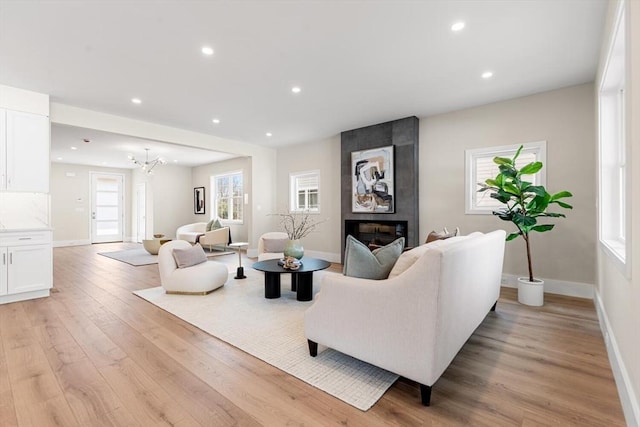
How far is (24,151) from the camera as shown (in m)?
3.96

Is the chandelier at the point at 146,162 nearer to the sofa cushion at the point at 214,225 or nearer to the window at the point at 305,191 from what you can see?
the sofa cushion at the point at 214,225

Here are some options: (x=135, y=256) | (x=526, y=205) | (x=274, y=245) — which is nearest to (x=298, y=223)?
(x=274, y=245)

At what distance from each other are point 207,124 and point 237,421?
17.3 ft

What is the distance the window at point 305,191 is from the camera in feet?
23.2

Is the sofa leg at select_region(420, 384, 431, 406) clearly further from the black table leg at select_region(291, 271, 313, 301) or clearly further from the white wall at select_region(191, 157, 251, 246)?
the white wall at select_region(191, 157, 251, 246)

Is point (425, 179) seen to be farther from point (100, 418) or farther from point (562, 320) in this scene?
point (100, 418)

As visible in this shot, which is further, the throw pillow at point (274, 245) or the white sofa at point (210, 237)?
the white sofa at point (210, 237)

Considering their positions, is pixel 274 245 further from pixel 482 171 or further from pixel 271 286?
pixel 482 171

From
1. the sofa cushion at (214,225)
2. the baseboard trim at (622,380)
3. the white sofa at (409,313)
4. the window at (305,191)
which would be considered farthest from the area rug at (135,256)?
the baseboard trim at (622,380)

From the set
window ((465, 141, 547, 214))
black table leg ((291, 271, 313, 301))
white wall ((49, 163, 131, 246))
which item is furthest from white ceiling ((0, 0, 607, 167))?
white wall ((49, 163, 131, 246))

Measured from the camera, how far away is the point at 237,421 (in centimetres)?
161

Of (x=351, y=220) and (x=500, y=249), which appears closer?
(x=500, y=249)

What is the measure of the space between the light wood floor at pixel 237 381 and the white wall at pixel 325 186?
3.89 meters

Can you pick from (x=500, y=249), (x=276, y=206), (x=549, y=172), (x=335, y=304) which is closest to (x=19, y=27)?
(x=335, y=304)
